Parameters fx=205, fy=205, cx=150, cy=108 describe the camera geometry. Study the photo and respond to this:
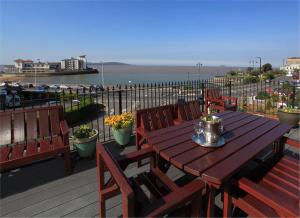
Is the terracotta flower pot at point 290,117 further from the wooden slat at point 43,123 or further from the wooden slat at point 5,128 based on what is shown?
the wooden slat at point 5,128

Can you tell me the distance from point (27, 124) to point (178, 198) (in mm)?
2652

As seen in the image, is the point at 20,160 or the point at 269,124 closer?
the point at 20,160

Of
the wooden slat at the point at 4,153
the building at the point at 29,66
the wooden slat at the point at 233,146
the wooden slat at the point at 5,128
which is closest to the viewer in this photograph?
the wooden slat at the point at 233,146

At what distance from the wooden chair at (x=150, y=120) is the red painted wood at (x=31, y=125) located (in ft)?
5.01

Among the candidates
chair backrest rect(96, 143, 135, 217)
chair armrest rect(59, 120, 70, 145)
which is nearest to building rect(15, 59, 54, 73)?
chair armrest rect(59, 120, 70, 145)

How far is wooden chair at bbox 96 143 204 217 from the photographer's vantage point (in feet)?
3.96

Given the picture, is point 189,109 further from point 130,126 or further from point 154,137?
point 154,137

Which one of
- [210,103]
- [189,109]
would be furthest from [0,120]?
[210,103]

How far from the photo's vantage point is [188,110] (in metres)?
3.76

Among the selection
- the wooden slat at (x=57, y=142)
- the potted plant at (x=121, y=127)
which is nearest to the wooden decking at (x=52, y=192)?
the wooden slat at (x=57, y=142)

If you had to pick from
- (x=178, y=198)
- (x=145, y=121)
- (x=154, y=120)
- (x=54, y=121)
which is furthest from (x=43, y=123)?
(x=178, y=198)

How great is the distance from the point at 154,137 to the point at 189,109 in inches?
67.2

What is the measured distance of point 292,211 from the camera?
4.33ft

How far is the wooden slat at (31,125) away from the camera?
305 cm
